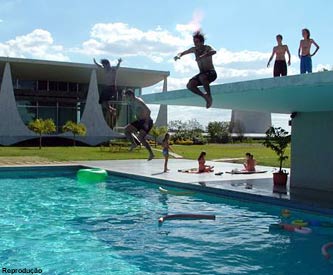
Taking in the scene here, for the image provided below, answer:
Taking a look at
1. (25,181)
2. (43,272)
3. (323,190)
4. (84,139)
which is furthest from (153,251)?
(84,139)

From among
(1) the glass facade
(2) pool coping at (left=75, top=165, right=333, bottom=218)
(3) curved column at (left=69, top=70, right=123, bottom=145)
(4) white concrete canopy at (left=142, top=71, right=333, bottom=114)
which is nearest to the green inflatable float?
(2) pool coping at (left=75, top=165, right=333, bottom=218)

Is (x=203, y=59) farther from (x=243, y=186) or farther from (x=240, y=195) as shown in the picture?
(x=243, y=186)

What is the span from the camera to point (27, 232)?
926 centimetres

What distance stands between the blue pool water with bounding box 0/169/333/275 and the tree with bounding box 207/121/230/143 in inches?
1636

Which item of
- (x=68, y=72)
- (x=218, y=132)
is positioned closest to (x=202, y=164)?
(x=68, y=72)

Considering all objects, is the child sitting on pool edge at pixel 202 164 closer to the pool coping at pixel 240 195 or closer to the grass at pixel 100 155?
the pool coping at pixel 240 195

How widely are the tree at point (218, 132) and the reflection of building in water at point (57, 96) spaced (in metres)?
8.76

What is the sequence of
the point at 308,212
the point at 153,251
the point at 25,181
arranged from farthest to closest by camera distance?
the point at 25,181 → the point at 308,212 → the point at 153,251

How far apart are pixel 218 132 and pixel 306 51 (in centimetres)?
4536

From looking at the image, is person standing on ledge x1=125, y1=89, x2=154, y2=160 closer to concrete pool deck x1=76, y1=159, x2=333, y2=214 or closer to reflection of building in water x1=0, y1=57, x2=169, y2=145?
concrete pool deck x1=76, y1=159, x2=333, y2=214

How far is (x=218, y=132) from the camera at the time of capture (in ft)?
181

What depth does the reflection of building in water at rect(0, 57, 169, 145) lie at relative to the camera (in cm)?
4072

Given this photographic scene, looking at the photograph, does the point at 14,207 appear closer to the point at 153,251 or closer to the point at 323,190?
the point at 153,251

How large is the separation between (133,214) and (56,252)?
135 inches
